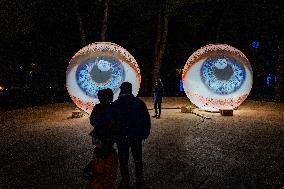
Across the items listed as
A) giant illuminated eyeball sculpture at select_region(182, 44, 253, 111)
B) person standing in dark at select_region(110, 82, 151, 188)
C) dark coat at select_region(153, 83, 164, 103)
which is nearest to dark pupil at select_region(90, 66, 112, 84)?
dark coat at select_region(153, 83, 164, 103)

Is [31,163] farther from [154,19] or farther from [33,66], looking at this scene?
[33,66]

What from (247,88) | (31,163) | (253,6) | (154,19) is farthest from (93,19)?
(31,163)

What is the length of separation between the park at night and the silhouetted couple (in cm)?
2

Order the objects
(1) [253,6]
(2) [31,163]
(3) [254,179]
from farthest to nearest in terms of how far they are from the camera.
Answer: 1. (1) [253,6]
2. (2) [31,163]
3. (3) [254,179]

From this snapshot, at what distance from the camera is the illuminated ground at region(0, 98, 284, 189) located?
6805 mm

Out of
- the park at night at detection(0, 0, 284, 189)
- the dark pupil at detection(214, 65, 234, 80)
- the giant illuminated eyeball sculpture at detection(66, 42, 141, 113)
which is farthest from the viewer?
the dark pupil at detection(214, 65, 234, 80)

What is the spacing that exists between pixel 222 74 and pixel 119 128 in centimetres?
1103

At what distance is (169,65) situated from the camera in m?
29.9

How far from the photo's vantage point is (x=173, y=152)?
8.91 meters

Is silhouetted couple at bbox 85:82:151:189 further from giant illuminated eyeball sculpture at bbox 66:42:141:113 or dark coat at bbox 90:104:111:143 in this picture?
giant illuminated eyeball sculpture at bbox 66:42:141:113

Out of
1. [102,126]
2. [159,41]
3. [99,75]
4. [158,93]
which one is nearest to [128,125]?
[102,126]

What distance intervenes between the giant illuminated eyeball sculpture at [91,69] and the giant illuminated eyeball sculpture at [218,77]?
2.97 meters

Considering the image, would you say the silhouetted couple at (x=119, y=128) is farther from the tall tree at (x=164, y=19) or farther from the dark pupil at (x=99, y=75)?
the tall tree at (x=164, y=19)

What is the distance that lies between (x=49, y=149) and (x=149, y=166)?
9.74 feet
